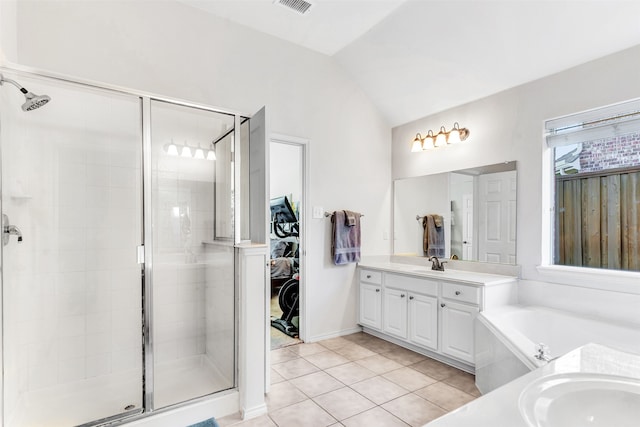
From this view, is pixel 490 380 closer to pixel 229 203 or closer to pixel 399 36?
pixel 229 203

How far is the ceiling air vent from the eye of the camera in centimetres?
279

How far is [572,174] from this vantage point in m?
2.87

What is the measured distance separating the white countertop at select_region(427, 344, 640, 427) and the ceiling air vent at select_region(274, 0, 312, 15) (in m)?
2.95

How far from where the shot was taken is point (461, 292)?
2893mm

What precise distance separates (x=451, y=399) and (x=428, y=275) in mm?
1054

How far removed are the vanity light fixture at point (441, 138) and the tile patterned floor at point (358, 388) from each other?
2193 millimetres

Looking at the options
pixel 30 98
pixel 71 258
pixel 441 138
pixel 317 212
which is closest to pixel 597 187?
pixel 441 138

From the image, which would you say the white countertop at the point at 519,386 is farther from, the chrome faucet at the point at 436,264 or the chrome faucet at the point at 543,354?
the chrome faucet at the point at 436,264

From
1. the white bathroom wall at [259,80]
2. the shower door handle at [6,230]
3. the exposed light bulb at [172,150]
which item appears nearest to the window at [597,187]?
the white bathroom wall at [259,80]

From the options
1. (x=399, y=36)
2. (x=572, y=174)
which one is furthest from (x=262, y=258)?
(x=572, y=174)

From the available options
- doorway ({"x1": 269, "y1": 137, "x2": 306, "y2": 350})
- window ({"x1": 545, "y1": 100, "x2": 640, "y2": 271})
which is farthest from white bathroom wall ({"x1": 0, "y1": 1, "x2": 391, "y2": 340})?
window ({"x1": 545, "y1": 100, "x2": 640, "y2": 271})

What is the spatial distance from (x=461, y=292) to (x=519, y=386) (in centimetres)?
208

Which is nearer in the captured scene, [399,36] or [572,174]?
[572,174]

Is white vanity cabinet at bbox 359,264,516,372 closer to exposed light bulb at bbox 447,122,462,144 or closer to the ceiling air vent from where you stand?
exposed light bulb at bbox 447,122,462,144
